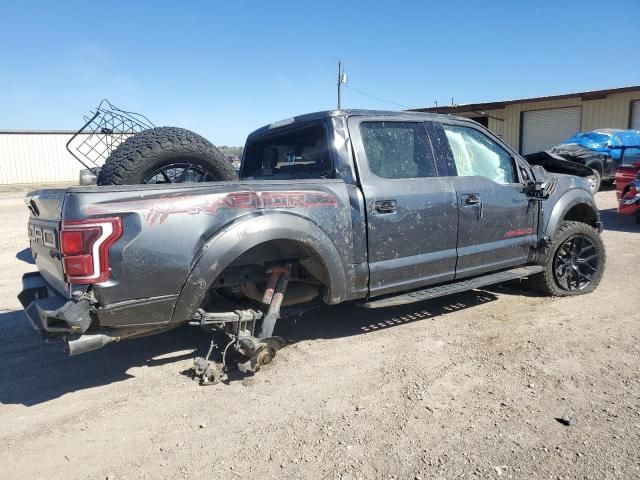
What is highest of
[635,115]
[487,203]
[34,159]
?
[635,115]

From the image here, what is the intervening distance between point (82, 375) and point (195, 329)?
107 cm

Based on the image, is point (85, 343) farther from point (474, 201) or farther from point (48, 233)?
point (474, 201)

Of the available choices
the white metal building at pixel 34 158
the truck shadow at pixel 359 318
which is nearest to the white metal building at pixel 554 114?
the truck shadow at pixel 359 318

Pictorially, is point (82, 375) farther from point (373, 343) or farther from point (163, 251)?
point (373, 343)

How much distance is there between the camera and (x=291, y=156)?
173 inches

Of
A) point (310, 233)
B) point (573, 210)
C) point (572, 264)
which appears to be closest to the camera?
point (310, 233)

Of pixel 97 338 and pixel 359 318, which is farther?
pixel 359 318

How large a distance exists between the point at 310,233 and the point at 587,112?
70.4 ft

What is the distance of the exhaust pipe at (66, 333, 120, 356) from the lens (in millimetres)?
2797

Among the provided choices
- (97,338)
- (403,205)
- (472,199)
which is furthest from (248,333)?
(472,199)

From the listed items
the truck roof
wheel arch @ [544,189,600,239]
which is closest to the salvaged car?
wheel arch @ [544,189,600,239]

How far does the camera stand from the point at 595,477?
2.32 m

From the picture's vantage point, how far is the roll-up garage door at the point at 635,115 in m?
19.1

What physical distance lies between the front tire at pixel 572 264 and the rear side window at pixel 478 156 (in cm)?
96
